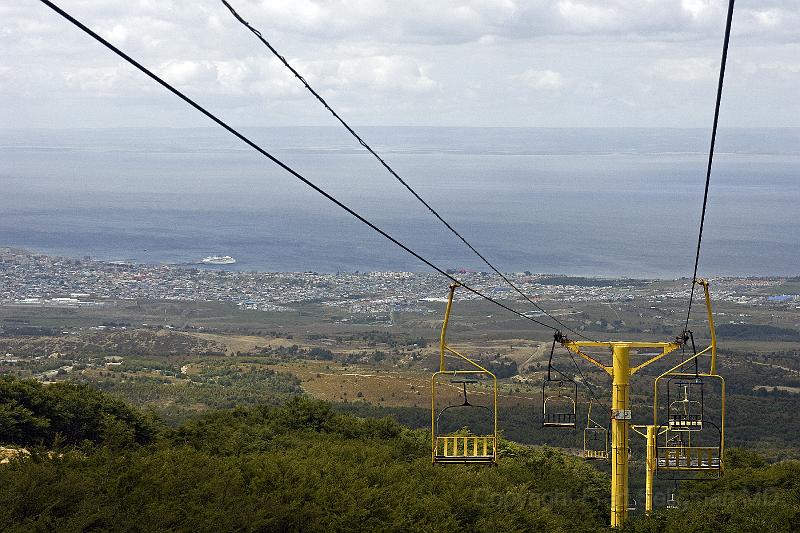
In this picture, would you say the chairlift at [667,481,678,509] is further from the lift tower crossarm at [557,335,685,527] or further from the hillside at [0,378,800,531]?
the lift tower crossarm at [557,335,685,527]

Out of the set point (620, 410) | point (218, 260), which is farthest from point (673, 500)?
point (218, 260)

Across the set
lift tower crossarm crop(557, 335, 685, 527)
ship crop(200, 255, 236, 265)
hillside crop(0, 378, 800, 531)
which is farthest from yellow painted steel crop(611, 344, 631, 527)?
ship crop(200, 255, 236, 265)

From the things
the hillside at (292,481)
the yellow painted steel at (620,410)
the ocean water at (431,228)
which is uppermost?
the ocean water at (431,228)

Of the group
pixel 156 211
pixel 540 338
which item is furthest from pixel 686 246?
pixel 156 211

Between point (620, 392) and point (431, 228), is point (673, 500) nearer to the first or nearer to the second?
point (620, 392)

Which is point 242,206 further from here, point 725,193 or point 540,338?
point 540,338

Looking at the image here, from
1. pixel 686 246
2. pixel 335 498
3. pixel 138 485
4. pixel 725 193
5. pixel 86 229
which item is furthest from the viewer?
pixel 725 193

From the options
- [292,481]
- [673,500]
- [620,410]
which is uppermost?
[620,410]

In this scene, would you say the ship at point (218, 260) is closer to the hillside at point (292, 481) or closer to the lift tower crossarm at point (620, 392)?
the hillside at point (292, 481)

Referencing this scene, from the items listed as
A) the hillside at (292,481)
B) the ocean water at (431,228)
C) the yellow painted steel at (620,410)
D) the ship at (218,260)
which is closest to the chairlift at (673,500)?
the hillside at (292,481)
